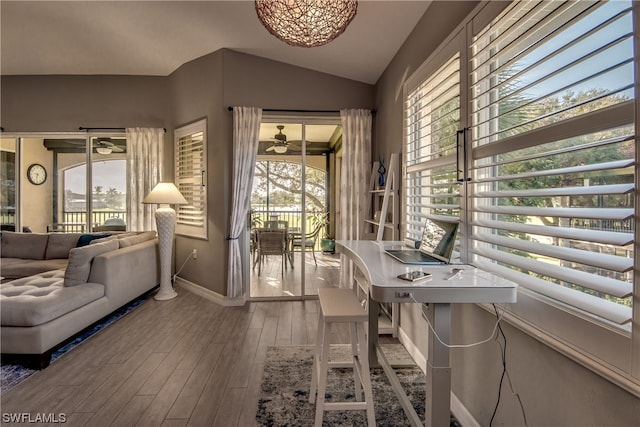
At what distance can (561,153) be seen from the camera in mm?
1161

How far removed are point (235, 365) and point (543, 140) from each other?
2.42 metres

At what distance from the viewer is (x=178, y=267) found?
456 centimetres

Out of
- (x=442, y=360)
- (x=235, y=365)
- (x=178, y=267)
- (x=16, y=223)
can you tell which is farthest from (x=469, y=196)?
(x=16, y=223)

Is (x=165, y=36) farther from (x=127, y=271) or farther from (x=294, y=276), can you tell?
(x=294, y=276)

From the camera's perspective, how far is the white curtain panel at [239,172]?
3824 millimetres

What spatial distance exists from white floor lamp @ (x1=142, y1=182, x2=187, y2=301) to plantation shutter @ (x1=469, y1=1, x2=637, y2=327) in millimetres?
3576

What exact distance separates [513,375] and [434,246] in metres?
0.73

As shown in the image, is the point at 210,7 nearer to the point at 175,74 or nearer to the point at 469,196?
the point at 175,74

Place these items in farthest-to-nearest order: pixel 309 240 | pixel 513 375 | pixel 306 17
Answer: pixel 309 240, pixel 306 17, pixel 513 375

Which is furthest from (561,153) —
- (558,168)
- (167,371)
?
(167,371)

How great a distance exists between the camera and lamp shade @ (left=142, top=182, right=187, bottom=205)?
12.9ft

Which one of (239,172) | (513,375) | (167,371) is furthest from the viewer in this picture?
(239,172)

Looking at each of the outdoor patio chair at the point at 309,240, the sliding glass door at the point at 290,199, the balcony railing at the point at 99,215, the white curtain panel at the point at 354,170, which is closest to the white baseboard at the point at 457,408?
the white curtain panel at the point at 354,170

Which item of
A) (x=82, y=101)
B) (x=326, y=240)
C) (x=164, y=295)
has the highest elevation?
(x=82, y=101)
